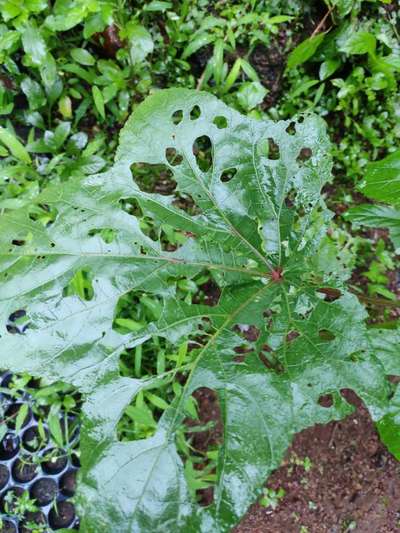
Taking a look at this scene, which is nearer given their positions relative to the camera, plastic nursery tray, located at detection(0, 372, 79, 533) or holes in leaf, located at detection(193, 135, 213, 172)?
plastic nursery tray, located at detection(0, 372, 79, 533)

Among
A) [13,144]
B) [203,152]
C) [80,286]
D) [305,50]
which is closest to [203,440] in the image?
[80,286]

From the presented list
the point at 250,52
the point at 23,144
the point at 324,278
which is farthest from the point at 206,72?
the point at 324,278

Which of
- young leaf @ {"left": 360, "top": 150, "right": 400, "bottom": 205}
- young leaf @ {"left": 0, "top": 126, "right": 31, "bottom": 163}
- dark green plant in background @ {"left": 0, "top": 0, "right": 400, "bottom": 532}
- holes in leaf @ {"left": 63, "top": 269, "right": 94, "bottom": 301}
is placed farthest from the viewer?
young leaf @ {"left": 0, "top": 126, "right": 31, "bottom": 163}

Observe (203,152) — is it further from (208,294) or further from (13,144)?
(13,144)

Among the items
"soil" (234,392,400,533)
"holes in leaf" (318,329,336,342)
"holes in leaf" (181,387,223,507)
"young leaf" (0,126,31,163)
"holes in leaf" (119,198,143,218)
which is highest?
"young leaf" (0,126,31,163)

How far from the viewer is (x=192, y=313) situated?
1.74 m

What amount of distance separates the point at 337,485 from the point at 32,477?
1.71m

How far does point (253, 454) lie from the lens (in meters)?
1.42

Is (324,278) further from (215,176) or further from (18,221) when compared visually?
(18,221)

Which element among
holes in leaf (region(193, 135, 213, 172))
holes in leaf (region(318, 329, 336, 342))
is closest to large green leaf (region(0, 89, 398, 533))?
holes in leaf (region(318, 329, 336, 342))

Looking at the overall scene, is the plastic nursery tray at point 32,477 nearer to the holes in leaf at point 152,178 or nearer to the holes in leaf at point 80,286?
the holes in leaf at point 80,286

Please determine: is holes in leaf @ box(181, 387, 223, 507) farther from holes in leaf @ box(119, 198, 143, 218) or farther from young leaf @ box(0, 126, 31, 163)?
young leaf @ box(0, 126, 31, 163)

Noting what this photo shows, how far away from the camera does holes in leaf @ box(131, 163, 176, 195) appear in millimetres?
3041

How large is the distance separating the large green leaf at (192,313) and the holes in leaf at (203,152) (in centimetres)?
123
